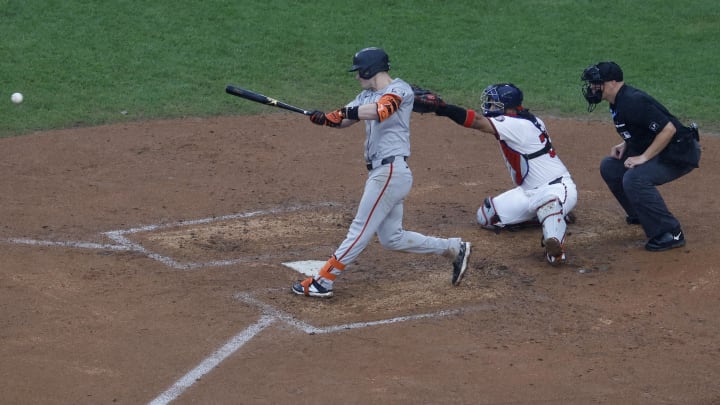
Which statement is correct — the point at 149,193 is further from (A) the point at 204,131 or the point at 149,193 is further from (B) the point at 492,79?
(B) the point at 492,79

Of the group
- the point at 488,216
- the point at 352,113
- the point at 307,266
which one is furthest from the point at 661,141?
the point at 307,266

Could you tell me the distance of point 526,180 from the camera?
8.98m

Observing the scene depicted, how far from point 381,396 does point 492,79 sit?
8.48 meters

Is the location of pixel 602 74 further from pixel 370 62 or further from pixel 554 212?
pixel 370 62

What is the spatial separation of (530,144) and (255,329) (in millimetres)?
2985

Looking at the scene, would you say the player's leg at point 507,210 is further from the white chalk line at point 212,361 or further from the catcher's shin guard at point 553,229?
the white chalk line at point 212,361

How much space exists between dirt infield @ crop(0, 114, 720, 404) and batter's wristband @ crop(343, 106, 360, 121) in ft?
4.57

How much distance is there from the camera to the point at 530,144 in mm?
8773

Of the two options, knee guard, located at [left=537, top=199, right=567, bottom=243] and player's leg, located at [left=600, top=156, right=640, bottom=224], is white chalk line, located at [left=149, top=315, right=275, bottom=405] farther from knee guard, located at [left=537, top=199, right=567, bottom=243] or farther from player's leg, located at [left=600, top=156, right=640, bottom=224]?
player's leg, located at [left=600, top=156, right=640, bottom=224]

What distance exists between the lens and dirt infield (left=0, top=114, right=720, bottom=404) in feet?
21.1

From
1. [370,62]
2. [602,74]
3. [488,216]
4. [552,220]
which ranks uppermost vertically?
[370,62]

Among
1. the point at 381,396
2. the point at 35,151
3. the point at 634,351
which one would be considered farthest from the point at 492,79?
the point at 381,396

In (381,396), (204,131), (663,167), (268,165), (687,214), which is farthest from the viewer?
(204,131)

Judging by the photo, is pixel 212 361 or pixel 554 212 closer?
pixel 212 361
